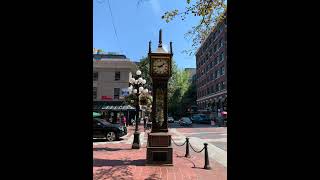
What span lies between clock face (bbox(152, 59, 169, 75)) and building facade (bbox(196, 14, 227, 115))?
3645 cm

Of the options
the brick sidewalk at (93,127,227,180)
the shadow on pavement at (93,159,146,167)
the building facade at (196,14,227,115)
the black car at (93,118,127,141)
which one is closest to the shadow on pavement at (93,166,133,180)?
the brick sidewalk at (93,127,227,180)

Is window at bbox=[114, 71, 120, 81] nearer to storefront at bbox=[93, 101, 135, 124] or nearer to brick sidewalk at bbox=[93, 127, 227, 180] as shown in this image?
storefront at bbox=[93, 101, 135, 124]

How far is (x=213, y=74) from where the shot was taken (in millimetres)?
63188

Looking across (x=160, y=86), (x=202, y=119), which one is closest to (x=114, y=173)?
(x=160, y=86)

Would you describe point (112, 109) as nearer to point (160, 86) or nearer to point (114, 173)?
point (160, 86)

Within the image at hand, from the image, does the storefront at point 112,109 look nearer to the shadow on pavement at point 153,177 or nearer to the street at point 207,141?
the street at point 207,141

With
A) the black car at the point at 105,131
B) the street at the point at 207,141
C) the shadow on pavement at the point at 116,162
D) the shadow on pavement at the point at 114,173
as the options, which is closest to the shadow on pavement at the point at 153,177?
the shadow on pavement at the point at 114,173

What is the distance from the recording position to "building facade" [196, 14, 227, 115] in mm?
54156

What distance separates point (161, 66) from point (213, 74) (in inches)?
2080

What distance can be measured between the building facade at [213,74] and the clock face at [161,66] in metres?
36.5

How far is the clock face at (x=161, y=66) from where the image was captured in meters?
11.5

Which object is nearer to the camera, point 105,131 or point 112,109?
point 105,131
